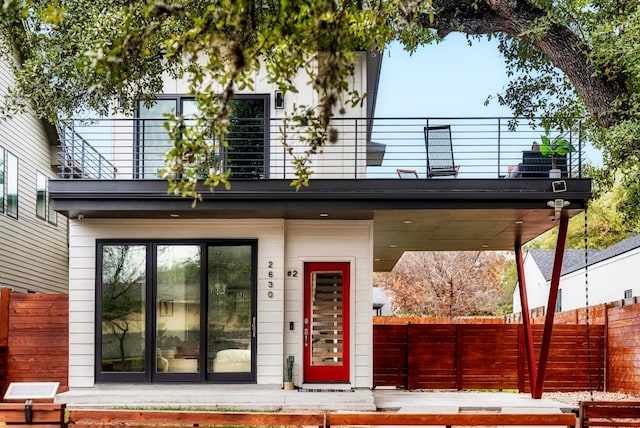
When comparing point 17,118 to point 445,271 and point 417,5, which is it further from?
point 445,271

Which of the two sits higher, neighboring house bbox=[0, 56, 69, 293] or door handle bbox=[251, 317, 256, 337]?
neighboring house bbox=[0, 56, 69, 293]

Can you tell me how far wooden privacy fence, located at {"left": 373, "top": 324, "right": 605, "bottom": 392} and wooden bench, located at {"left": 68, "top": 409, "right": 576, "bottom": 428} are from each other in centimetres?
866

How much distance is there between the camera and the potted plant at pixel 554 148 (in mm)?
12062

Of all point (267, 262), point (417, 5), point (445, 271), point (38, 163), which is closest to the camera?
point (417, 5)

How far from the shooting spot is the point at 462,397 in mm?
14297

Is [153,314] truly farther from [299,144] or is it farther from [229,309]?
[299,144]

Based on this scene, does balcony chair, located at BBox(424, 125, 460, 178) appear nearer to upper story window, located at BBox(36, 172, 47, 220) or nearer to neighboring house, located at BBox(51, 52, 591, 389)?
neighboring house, located at BBox(51, 52, 591, 389)

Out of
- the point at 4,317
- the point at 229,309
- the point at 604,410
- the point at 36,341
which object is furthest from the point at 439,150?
the point at 4,317

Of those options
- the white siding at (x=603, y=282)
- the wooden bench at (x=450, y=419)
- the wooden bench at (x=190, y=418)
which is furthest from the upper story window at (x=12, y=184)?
the white siding at (x=603, y=282)

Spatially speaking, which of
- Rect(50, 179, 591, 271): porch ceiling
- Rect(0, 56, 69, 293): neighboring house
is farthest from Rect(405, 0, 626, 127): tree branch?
Rect(0, 56, 69, 293): neighboring house

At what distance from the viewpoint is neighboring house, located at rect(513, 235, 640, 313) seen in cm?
2012

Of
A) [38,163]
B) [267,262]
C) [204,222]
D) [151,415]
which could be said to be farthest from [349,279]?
[38,163]

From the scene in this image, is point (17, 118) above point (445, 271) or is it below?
above

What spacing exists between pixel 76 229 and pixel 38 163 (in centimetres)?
704
